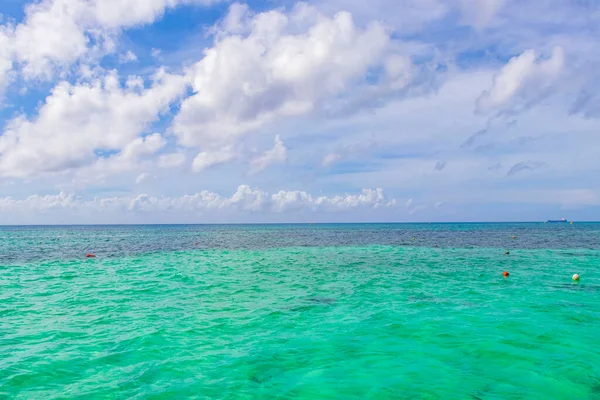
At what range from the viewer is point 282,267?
110 ft

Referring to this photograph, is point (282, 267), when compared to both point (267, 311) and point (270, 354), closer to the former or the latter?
point (267, 311)

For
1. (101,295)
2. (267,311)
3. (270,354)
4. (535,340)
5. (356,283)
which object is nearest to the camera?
(270,354)

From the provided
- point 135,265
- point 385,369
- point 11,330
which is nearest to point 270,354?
point 385,369

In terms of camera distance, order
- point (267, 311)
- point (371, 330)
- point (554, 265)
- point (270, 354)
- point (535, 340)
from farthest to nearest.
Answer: point (554, 265) < point (267, 311) < point (371, 330) < point (535, 340) < point (270, 354)

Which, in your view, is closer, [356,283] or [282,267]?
[356,283]

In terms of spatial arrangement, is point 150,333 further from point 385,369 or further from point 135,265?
point 135,265

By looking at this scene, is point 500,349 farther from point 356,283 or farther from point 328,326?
point 356,283

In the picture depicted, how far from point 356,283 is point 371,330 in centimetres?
1009

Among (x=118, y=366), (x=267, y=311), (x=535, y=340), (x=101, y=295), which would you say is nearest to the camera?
(x=118, y=366)

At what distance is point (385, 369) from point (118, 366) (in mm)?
7592

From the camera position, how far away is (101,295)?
21.0 m

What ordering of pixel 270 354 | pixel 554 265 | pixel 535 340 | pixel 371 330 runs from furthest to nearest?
pixel 554 265 < pixel 371 330 < pixel 535 340 < pixel 270 354

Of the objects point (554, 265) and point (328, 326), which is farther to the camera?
point (554, 265)

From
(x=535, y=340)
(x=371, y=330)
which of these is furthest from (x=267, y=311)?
(x=535, y=340)
